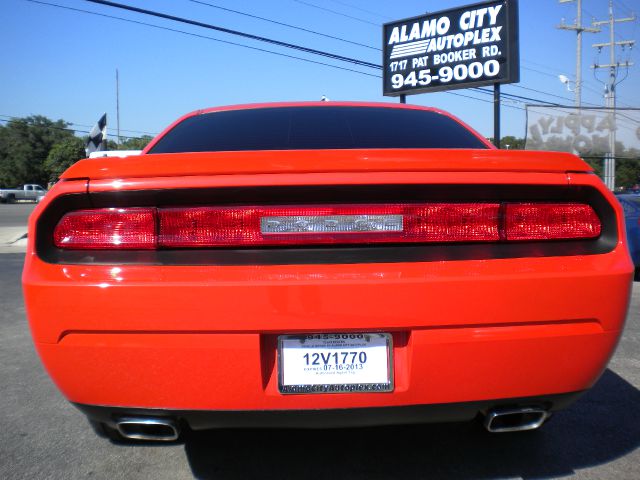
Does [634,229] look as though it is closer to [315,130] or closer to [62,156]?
[315,130]

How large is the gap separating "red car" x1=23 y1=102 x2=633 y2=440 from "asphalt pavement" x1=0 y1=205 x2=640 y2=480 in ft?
1.48

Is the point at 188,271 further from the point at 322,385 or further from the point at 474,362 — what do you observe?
the point at 474,362

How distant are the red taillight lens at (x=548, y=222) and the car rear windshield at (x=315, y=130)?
35.8 inches

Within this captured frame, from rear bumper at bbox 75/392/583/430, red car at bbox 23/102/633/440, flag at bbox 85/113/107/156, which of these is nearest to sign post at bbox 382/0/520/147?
flag at bbox 85/113/107/156

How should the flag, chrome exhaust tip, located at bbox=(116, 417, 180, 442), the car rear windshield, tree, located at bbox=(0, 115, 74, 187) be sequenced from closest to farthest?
1. chrome exhaust tip, located at bbox=(116, 417, 180, 442)
2. the car rear windshield
3. the flag
4. tree, located at bbox=(0, 115, 74, 187)

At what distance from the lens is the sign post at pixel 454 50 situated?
13.0 m

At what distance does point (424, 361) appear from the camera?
5.51 feet

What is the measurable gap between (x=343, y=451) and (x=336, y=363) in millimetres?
770

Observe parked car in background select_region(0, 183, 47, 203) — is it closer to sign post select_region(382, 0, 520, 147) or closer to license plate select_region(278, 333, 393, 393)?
sign post select_region(382, 0, 520, 147)

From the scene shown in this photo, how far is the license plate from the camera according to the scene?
5.57 feet

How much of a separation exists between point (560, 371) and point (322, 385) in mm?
786

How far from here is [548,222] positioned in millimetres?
1827

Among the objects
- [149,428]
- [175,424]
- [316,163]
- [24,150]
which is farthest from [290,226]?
[24,150]

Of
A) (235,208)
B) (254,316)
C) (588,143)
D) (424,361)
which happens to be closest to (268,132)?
(235,208)
